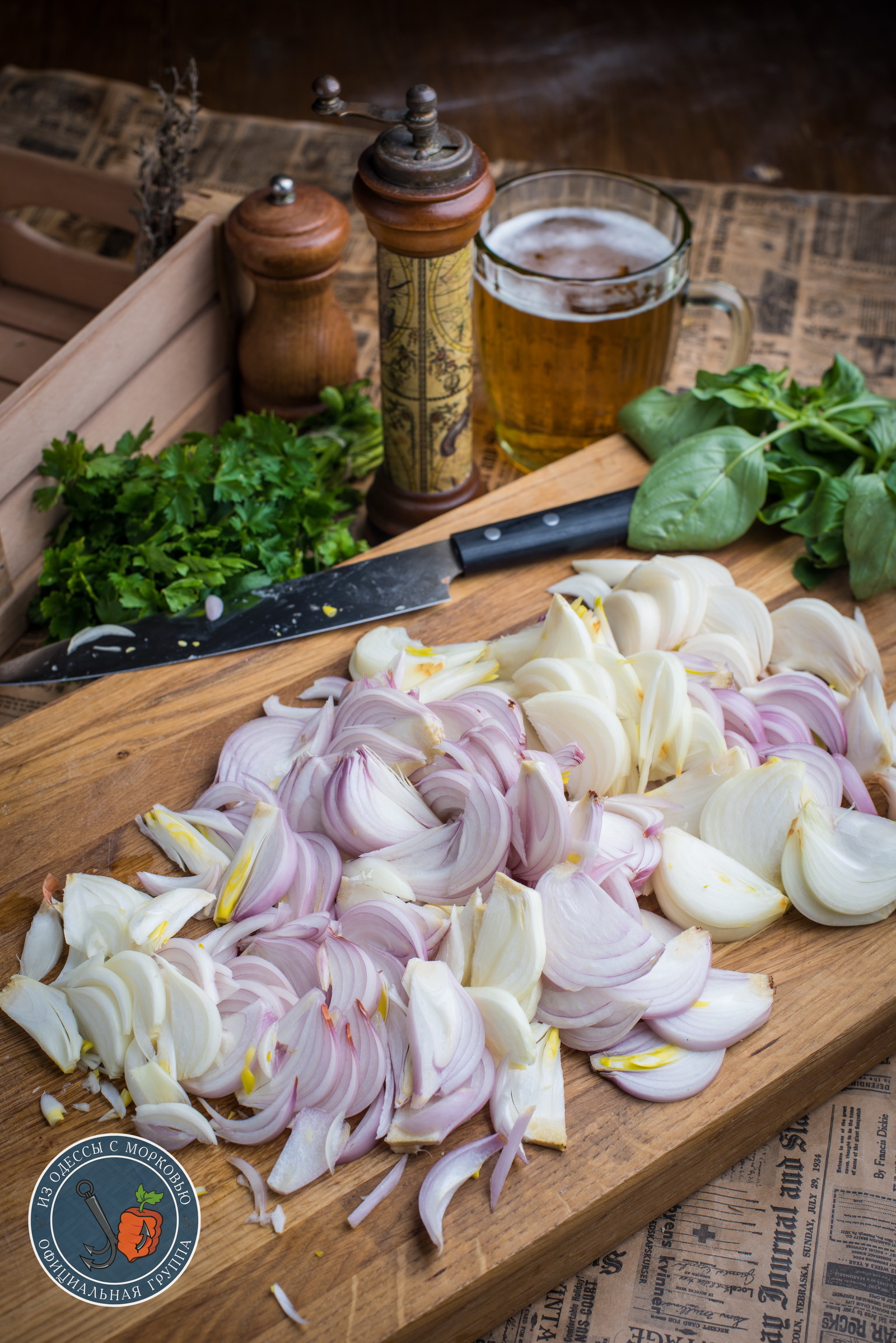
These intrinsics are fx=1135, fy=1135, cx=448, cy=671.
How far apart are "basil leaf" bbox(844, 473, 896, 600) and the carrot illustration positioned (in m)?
1.03

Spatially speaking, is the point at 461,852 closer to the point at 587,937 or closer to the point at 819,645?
the point at 587,937

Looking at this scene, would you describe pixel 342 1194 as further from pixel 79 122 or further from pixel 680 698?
pixel 79 122

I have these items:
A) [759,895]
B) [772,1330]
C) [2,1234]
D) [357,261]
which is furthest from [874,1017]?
[357,261]

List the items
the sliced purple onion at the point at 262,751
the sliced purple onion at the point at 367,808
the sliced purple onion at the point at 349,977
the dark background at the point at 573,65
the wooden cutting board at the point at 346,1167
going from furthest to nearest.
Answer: the dark background at the point at 573,65 < the sliced purple onion at the point at 262,751 < the sliced purple onion at the point at 367,808 < the sliced purple onion at the point at 349,977 < the wooden cutting board at the point at 346,1167

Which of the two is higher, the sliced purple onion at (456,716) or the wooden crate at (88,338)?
the wooden crate at (88,338)

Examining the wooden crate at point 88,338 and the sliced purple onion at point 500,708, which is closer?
the sliced purple onion at point 500,708

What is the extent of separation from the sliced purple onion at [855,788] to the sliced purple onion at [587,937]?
298 mm

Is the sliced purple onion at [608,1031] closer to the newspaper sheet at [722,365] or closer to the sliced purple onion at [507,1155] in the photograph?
the sliced purple onion at [507,1155]

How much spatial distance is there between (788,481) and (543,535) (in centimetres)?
32

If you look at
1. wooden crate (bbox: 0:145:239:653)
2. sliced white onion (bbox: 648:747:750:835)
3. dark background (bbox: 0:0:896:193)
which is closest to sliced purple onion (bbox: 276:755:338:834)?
sliced white onion (bbox: 648:747:750:835)

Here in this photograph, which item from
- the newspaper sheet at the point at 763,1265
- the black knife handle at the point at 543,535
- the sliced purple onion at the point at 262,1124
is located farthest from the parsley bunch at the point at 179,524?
the newspaper sheet at the point at 763,1265

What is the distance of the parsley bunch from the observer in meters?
1.39

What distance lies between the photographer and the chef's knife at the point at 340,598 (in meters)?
1.33

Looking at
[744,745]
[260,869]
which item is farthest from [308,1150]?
[744,745]
